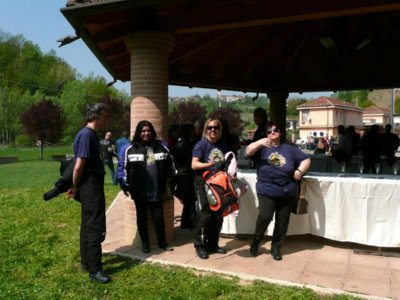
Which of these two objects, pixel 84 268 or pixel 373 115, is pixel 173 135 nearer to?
pixel 84 268

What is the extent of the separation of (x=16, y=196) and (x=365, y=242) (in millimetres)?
8087

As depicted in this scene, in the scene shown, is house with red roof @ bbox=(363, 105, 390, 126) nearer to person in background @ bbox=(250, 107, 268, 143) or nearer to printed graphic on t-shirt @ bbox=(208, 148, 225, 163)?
person in background @ bbox=(250, 107, 268, 143)

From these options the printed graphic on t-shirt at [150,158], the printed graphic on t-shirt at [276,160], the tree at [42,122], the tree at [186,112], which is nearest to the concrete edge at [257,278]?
the printed graphic on t-shirt at [150,158]

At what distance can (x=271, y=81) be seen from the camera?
11.8 meters

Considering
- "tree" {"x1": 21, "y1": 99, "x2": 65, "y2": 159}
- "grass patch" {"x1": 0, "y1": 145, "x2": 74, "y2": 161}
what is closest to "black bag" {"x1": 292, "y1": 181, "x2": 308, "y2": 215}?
"grass patch" {"x1": 0, "y1": 145, "x2": 74, "y2": 161}

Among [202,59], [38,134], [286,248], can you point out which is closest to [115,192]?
[202,59]

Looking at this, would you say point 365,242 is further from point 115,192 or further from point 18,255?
point 115,192

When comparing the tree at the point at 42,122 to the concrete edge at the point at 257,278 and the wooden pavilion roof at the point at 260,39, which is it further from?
the concrete edge at the point at 257,278

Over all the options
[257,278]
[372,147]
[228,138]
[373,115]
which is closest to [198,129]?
[228,138]

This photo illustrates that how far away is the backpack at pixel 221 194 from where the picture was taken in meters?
4.51

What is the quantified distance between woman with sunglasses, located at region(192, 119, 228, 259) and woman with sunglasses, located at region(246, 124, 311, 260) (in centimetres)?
40

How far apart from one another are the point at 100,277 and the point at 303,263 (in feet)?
7.40

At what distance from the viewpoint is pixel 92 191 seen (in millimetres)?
4176

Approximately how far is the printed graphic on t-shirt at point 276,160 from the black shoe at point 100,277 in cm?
221
